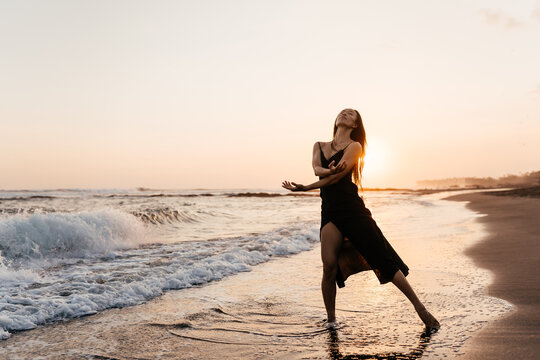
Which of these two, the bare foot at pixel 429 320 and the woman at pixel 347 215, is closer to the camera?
the bare foot at pixel 429 320

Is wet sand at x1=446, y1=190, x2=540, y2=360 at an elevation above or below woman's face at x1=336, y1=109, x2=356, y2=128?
below

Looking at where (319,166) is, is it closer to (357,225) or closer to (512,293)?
(357,225)

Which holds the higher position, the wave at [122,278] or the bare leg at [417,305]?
the bare leg at [417,305]

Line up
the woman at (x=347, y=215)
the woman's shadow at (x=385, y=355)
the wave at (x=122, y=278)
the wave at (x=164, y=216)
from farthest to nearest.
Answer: the wave at (x=164, y=216) → the wave at (x=122, y=278) → the woman at (x=347, y=215) → the woman's shadow at (x=385, y=355)

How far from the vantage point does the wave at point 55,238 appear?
1084cm

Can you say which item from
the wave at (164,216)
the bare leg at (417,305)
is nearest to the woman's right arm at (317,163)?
the bare leg at (417,305)

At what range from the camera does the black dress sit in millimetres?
4398

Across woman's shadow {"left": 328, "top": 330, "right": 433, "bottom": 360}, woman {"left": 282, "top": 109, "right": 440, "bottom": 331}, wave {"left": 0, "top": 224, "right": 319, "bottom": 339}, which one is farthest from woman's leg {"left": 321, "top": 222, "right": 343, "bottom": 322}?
wave {"left": 0, "top": 224, "right": 319, "bottom": 339}

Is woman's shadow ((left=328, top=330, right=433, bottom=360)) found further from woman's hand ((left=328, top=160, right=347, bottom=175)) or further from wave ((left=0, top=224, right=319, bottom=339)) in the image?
wave ((left=0, top=224, right=319, bottom=339))

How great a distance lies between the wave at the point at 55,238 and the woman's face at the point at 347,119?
26.8ft

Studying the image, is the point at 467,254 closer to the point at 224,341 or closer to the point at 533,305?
the point at 533,305

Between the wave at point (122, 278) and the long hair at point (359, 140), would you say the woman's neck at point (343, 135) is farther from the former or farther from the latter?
the wave at point (122, 278)

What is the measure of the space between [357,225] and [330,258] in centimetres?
45

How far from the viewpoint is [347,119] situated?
4.59 metres
